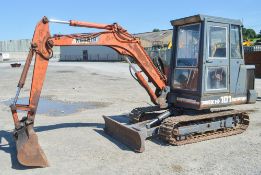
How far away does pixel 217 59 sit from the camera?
8.30m

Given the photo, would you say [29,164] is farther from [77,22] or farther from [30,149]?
[77,22]

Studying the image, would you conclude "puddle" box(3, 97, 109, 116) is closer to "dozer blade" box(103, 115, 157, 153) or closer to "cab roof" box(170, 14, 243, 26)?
"dozer blade" box(103, 115, 157, 153)

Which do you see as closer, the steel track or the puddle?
the steel track

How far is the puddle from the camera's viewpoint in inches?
485

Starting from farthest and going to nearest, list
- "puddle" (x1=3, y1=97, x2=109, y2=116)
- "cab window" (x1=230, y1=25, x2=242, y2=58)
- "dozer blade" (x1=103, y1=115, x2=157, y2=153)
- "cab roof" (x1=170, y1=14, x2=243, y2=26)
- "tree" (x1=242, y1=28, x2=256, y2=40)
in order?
"tree" (x1=242, y1=28, x2=256, y2=40), "puddle" (x1=3, y1=97, x2=109, y2=116), "cab window" (x1=230, y1=25, x2=242, y2=58), "cab roof" (x1=170, y1=14, x2=243, y2=26), "dozer blade" (x1=103, y1=115, x2=157, y2=153)

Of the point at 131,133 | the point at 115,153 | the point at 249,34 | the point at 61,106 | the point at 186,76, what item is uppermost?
the point at 249,34

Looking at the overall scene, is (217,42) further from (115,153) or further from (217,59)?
(115,153)

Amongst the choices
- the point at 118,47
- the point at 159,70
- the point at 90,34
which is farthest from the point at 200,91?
the point at 90,34

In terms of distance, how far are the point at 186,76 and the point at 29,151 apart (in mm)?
3973

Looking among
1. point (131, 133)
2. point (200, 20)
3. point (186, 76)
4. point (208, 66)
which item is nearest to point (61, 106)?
point (131, 133)

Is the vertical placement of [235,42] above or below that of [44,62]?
above

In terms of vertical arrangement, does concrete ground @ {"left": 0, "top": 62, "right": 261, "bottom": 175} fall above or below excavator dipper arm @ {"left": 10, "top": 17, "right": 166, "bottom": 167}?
below

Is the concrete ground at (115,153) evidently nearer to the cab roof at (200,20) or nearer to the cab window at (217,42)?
the cab window at (217,42)

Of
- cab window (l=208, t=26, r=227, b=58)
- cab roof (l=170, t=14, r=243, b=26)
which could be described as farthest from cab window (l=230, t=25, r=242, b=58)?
Answer: cab window (l=208, t=26, r=227, b=58)
